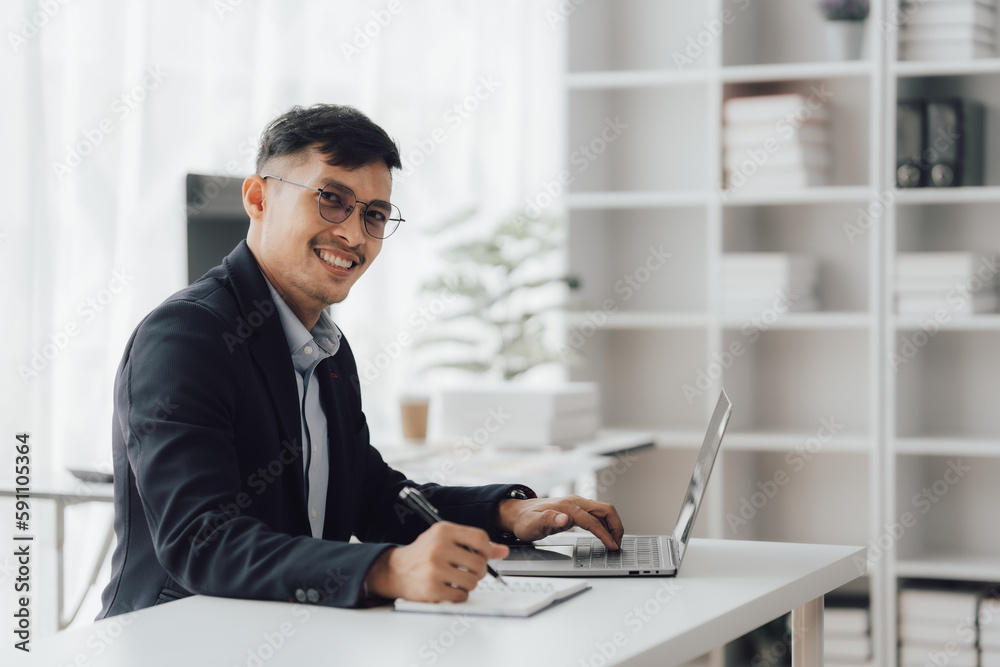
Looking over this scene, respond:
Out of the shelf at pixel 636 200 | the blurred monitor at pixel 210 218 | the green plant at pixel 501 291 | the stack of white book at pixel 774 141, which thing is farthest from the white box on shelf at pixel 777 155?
the blurred monitor at pixel 210 218

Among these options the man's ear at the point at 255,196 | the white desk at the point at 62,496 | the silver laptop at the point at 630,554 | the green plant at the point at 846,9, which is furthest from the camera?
the green plant at the point at 846,9

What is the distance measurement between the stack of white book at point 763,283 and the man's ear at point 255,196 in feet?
6.25

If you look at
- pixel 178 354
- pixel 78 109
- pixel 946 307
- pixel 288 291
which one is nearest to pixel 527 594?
pixel 178 354

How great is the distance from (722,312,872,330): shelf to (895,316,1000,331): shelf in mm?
99

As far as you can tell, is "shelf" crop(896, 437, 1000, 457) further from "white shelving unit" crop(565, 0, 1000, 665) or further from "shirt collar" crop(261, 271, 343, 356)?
"shirt collar" crop(261, 271, 343, 356)

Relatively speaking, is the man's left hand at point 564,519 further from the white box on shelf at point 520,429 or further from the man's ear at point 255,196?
the white box on shelf at point 520,429

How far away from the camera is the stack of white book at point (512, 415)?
125 inches

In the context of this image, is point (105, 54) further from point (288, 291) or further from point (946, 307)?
point (946, 307)

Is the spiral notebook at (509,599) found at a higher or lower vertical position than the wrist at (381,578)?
lower

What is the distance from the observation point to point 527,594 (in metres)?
1.33

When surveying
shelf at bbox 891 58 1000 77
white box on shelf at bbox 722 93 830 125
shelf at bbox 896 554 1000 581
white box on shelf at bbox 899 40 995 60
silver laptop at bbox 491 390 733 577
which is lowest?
shelf at bbox 896 554 1000 581

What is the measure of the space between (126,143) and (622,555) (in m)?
1.71

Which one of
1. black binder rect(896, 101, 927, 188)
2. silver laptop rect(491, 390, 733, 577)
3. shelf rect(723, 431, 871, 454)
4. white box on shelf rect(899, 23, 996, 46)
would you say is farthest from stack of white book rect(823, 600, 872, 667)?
Result: silver laptop rect(491, 390, 733, 577)

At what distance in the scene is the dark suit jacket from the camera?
1305mm
